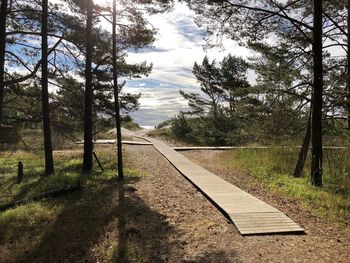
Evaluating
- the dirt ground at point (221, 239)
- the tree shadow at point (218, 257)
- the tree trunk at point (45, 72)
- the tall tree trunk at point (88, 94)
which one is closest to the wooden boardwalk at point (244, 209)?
the dirt ground at point (221, 239)

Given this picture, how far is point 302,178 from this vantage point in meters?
13.4

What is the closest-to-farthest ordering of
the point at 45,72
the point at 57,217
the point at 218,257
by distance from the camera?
1. the point at 218,257
2. the point at 57,217
3. the point at 45,72

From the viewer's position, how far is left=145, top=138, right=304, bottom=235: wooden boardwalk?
7.41 meters

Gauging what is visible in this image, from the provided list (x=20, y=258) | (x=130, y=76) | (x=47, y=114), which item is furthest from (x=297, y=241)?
(x=130, y=76)

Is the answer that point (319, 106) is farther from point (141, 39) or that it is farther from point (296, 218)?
point (141, 39)

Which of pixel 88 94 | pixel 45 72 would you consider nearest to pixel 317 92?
pixel 88 94

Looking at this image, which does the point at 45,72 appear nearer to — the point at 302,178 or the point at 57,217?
the point at 57,217

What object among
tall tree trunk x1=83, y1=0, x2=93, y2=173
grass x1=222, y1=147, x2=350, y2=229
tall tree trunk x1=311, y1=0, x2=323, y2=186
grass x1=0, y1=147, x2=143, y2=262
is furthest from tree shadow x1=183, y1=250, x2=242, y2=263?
tall tree trunk x1=83, y1=0, x2=93, y2=173

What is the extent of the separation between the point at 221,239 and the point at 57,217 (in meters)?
4.81

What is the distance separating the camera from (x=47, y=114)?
51.0ft

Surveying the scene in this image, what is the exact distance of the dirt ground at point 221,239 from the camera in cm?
632

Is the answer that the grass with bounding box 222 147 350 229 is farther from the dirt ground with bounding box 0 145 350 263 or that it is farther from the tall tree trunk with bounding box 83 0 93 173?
the tall tree trunk with bounding box 83 0 93 173

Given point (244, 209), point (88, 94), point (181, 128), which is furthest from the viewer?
point (181, 128)

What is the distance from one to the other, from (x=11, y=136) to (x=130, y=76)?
8.08 meters
